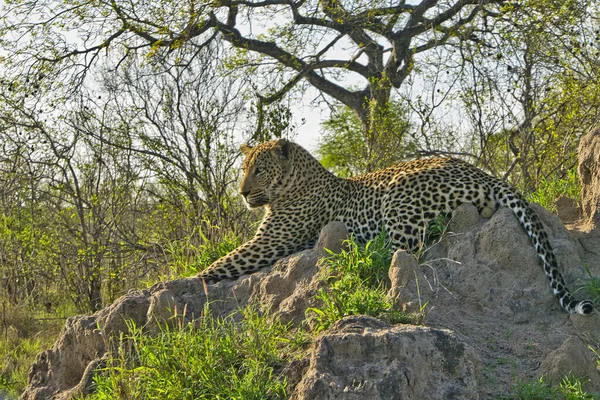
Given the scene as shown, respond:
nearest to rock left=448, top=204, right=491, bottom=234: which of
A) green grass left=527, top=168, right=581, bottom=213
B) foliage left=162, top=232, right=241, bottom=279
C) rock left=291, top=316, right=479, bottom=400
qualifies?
green grass left=527, top=168, right=581, bottom=213

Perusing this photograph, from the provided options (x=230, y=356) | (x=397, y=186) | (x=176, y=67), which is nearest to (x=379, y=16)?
(x=176, y=67)

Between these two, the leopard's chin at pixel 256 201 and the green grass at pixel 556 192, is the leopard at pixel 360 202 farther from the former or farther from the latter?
the green grass at pixel 556 192

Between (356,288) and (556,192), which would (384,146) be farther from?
(356,288)

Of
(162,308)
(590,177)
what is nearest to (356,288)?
(162,308)

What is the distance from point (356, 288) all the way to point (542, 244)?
1.78 meters

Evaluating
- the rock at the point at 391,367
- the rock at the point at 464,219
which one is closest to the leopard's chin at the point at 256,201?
the rock at the point at 464,219

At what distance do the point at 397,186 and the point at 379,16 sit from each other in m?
10.4

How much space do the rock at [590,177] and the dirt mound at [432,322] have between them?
32cm

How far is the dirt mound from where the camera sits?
5160 mm

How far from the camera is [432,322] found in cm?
621

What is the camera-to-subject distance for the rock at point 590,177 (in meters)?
7.93

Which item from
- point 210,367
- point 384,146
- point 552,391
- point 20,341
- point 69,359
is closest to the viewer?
point 552,391

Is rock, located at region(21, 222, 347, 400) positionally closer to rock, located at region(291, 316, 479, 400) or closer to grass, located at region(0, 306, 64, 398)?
rock, located at region(291, 316, 479, 400)

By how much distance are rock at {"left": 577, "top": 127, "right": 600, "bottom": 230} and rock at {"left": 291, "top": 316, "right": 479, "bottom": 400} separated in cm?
326
